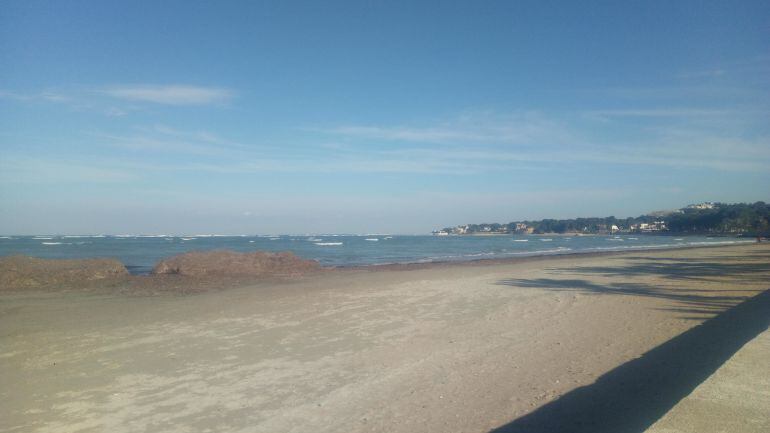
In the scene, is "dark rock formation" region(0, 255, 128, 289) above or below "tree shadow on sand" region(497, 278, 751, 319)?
above

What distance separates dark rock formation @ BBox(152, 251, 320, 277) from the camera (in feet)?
77.6

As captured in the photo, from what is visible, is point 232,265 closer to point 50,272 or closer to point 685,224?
point 50,272

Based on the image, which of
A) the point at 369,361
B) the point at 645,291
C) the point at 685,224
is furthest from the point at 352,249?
the point at 685,224

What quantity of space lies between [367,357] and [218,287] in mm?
12864

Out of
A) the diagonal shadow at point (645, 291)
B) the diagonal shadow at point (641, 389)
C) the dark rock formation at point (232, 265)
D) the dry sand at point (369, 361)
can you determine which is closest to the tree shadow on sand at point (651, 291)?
the diagonal shadow at point (645, 291)

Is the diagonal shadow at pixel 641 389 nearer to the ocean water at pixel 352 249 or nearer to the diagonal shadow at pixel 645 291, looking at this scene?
the diagonal shadow at pixel 645 291

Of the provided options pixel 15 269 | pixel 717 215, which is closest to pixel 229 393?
pixel 15 269

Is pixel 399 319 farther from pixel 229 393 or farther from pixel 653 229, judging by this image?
pixel 653 229

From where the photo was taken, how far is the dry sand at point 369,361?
523 centimetres

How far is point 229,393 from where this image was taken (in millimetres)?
6141

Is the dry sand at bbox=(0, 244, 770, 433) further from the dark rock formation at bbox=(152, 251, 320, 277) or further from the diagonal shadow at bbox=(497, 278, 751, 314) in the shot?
the dark rock formation at bbox=(152, 251, 320, 277)

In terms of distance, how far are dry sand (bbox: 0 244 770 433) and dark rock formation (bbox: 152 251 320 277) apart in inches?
374

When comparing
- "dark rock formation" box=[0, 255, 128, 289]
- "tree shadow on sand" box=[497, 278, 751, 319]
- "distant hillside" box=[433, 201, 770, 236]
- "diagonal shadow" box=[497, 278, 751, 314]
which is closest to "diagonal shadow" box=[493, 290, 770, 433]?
"tree shadow on sand" box=[497, 278, 751, 319]

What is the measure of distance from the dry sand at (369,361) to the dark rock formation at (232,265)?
9.50m
